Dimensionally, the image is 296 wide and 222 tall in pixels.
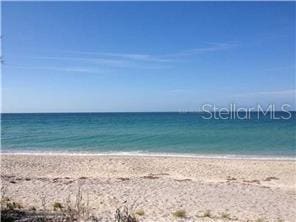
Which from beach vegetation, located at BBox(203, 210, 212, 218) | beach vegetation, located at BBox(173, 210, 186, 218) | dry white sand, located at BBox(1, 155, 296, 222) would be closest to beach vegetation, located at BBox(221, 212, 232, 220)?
dry white sand, located at BBox(1, 155, 296, 222)

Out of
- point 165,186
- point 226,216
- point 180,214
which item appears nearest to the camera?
point 180,214

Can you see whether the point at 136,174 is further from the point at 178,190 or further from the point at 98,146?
the point at 98,146

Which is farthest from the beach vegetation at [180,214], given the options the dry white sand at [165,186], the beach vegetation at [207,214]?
the beach vegetation at [207,214]

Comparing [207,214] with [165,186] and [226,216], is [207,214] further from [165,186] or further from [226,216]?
[165,186]

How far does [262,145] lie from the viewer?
31328 mm

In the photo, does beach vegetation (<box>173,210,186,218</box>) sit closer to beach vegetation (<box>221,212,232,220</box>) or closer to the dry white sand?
the dry white sand

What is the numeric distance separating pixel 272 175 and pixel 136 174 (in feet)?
19.7

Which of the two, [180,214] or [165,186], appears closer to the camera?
[180,214]

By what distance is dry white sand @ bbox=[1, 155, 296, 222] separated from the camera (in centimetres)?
1016

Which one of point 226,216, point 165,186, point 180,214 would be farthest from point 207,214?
point 165,186

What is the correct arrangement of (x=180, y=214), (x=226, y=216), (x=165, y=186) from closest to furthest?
(x=180, y=214), (x=226, y=216), (x=165, y=186)

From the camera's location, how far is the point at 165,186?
13.5 metres

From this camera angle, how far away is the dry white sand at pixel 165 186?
10.2m

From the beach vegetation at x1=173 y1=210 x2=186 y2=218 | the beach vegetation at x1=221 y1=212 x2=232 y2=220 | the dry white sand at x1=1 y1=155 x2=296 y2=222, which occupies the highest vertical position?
the beach vegetation at x1=173 y1=210 x2=186 y2=218
